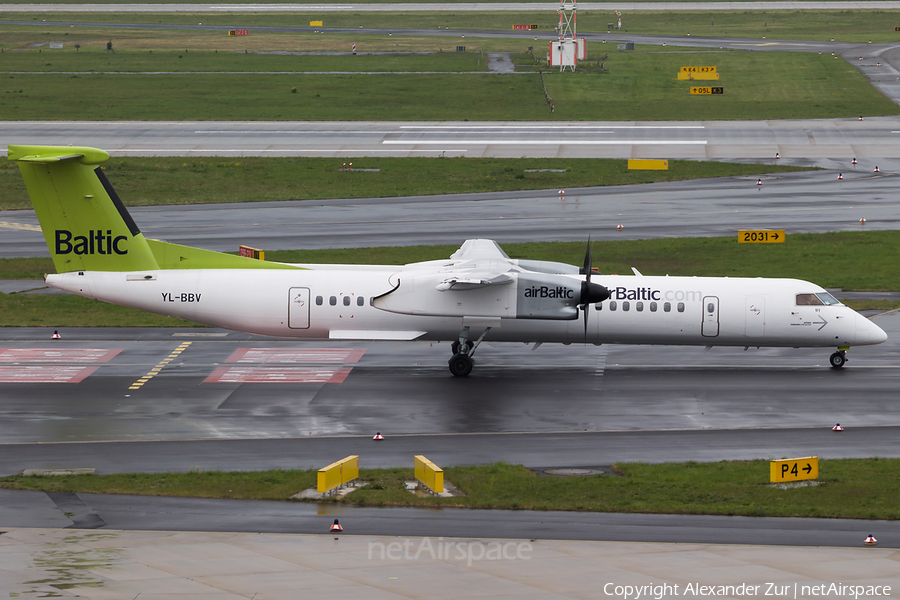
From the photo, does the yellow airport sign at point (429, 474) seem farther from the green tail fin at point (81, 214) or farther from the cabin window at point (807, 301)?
the cabin window at point (807, 301)

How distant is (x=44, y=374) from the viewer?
105 feet

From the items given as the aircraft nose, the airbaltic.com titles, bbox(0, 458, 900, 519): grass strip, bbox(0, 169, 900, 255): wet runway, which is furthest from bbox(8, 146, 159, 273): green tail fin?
the aircraft nose

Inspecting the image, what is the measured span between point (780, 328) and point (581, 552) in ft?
52.2

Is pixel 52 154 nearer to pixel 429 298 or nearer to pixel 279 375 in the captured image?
pixel 279 375

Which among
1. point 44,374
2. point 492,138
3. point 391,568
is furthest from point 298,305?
point 492,138

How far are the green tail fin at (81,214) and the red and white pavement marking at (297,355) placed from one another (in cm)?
459

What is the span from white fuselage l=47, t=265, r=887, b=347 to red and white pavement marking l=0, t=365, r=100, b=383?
2.65 m

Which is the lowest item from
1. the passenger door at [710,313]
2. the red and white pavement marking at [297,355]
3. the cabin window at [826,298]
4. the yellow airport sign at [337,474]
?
the yellow airport sign at [337,474]

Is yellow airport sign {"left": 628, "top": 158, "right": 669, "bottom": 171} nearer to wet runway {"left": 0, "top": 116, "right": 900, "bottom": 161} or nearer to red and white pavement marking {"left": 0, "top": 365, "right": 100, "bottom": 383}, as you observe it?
wet runway {"left": 0, "top": 116, "right": 900, "bottom": 161}

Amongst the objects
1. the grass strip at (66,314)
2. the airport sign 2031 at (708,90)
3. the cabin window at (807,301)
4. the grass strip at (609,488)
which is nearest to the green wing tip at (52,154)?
the grass strip at (66,314)

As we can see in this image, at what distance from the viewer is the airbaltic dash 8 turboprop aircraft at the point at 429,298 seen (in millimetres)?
31055

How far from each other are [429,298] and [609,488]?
419 inches

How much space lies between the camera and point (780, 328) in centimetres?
3250

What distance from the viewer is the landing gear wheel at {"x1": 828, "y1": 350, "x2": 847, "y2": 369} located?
3278 cm
